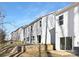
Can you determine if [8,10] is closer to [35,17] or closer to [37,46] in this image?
[35,17]

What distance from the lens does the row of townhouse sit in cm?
519

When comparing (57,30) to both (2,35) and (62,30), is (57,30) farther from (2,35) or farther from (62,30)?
(2,35)

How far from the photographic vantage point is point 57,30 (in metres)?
5.23

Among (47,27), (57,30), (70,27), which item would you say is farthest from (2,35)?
(70,27)

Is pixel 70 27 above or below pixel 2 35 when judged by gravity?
above

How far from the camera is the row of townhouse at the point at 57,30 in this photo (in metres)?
5.19

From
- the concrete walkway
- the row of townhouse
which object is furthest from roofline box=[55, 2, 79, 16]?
the concrete walkway

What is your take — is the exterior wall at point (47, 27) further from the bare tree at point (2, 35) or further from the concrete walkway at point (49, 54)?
the bare tree at point (2, 35)

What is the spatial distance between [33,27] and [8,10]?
559mm

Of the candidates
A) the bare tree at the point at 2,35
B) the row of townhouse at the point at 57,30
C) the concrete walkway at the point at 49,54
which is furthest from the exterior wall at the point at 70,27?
the bare tree at the point at 2,35

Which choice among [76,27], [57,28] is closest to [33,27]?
[57,28]

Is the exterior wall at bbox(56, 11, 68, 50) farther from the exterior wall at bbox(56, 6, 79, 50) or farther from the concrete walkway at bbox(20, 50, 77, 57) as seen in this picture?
the concrete walkway at bbox(20, 50, 77, 57)

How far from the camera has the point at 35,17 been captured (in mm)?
5266

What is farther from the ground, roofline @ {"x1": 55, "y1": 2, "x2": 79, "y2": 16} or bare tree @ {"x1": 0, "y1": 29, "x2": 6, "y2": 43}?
roofline @ {"x1": 55, "y1": 2, "x2": 79, "y2": 16}
